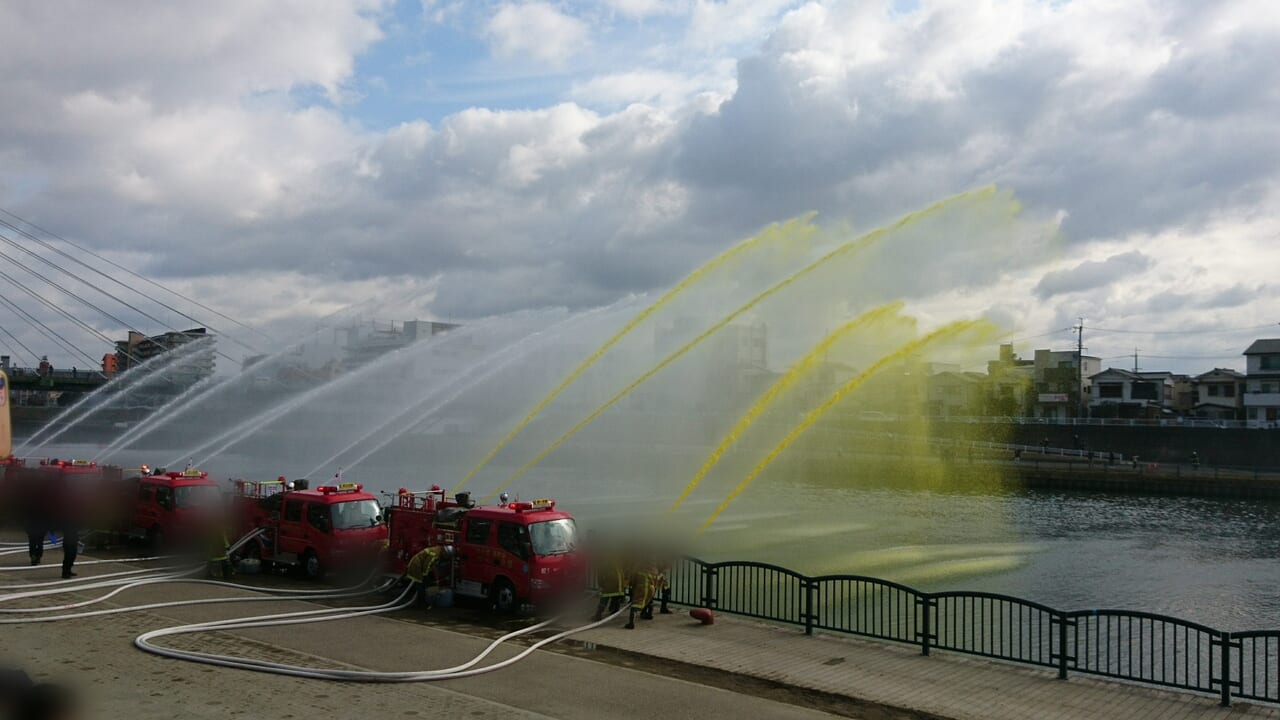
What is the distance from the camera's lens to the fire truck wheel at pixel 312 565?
22.4m

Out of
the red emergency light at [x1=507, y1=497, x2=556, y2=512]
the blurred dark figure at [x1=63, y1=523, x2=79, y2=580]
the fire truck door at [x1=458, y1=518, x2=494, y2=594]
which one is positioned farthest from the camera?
the blurred dark figure at [x1=63, y1=523, x2=79, y2=580]

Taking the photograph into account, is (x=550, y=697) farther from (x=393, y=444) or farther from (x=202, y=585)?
(x=393, y=444)

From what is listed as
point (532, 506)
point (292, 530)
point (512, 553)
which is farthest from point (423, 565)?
point (292, 530)

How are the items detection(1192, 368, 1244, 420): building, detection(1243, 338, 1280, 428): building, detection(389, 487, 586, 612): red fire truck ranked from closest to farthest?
detection(389, 487, 586, 612): red fire truck
detection(1243, 338, 1280, 428): building
detection(1192, 368, 1244, 420): building

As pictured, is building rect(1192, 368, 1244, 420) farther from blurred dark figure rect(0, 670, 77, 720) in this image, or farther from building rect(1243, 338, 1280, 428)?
blurred dark figure rect(0, 670, 77, 720)

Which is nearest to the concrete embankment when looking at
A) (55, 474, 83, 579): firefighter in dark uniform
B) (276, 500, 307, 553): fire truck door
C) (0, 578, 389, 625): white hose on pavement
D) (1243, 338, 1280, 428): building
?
(1243, 338, 1280, 428): building

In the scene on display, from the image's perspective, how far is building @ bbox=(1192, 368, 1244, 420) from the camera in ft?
365

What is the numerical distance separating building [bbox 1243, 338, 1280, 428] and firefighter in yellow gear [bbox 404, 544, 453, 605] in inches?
4366

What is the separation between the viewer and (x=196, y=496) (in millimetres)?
26281

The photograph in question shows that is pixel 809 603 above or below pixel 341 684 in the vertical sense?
above

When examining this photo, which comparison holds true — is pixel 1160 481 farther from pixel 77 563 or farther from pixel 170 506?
pixel 77 563

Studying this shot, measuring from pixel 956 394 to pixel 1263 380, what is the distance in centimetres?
3385

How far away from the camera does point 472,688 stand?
1359 centimetres

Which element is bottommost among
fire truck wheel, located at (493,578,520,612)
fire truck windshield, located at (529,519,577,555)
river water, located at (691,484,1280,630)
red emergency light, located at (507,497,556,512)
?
river water, located at (691,484,1280,630)
